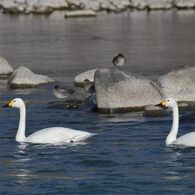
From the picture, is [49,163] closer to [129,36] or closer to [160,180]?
[160,180]

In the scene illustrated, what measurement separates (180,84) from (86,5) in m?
45.9

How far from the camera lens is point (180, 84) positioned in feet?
77.9

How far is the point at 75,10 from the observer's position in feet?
225

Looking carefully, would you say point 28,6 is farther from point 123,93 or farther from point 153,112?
point 153,112

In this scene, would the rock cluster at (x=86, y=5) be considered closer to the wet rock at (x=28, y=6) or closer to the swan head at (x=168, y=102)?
the wet rock at (x=28, y=6)

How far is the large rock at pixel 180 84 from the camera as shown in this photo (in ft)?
77.3

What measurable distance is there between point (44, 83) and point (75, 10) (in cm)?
4025

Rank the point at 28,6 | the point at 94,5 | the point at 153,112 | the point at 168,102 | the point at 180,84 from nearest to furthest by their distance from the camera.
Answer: the point at 168,102 → the point at 153,112 → the point at 180,84 → the point at 28,6 → the point at 94,5

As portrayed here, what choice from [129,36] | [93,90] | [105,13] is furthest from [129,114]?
[105,13]

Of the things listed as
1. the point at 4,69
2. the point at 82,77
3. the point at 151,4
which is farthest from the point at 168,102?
the point at 151,4

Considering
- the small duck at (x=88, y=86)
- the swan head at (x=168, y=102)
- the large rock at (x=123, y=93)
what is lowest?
the small duck at (x=88, y=86)

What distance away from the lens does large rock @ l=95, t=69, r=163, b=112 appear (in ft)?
73.9

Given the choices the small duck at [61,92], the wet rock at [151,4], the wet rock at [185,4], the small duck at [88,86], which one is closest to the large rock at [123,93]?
the small duck at [88,86]

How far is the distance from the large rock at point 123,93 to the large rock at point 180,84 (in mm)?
800
